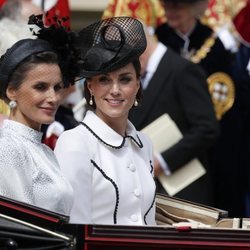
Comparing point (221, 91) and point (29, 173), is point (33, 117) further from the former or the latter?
point (221, 91)

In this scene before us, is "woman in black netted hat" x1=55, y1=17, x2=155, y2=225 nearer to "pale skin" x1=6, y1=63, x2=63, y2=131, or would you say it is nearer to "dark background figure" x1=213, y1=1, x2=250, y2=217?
"pale skin" x1=6, y1=63, x2=63, y2=131

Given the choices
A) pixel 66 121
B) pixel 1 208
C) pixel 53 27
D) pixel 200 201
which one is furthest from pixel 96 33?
pixel 200 201

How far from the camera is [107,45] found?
5.79m

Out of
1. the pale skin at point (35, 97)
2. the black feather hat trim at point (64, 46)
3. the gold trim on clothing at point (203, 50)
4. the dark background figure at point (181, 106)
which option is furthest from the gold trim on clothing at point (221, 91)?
the pale skin at point (35, 97)

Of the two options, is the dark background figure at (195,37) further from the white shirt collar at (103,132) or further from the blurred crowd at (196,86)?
the white shirt collar at (103,132)

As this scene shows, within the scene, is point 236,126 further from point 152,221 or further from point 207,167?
point 152,221

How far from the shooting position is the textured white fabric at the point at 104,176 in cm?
561

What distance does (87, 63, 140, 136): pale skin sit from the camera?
19.0 feet

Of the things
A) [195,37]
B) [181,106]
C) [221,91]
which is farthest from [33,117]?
[195,37]

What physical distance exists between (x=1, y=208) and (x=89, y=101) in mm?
1170

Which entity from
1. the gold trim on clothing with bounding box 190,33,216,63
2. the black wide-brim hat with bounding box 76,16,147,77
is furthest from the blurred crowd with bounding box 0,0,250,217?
the black wide-brim hat with bounding box 76,16,147,77

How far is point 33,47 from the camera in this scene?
5.42 metres

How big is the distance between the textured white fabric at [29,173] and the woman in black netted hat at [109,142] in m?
0.24

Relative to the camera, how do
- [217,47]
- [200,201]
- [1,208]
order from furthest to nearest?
[217,47] < [200,201] < [1,208]
